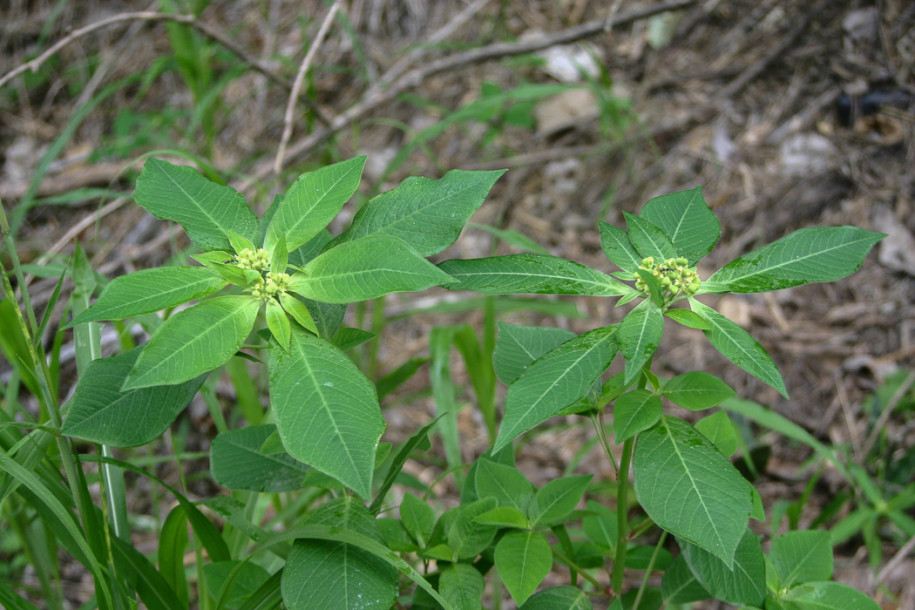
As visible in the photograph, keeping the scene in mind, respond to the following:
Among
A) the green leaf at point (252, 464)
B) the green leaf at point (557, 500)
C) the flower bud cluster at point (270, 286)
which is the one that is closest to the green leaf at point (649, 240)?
the green leaf at point (557, 500)

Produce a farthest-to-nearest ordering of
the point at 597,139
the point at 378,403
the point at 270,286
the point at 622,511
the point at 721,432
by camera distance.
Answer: the point at 597,139 < the point at 721,432 < the point at 622,511 < the point at 270,286 < the point at 378,403

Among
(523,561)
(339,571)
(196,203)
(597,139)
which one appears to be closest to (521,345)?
(523,561)

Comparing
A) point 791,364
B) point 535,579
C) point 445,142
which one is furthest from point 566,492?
point 445,142

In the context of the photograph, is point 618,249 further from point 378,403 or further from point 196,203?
point 196,203

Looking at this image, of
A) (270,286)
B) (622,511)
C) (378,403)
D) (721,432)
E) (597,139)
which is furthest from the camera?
(597,139)

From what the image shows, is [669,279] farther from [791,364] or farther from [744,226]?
[744,226]

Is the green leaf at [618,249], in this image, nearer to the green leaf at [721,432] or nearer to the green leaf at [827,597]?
the green leaf at [721,432]
